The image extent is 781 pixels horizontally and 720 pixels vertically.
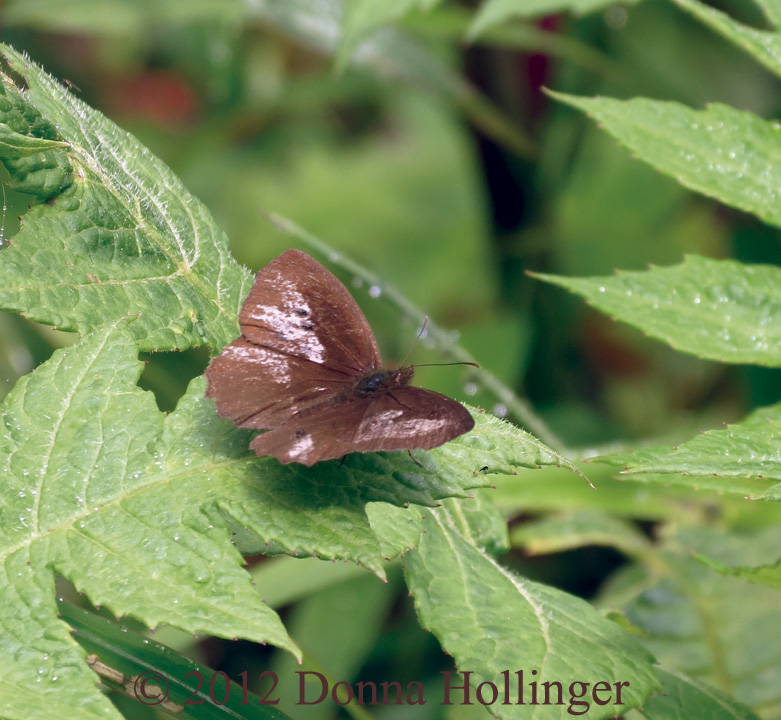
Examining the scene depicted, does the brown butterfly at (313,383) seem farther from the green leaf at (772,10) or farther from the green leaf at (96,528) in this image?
the green leaf at (772,10)

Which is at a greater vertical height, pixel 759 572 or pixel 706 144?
pixel 706 144

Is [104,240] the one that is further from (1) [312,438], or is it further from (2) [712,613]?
(2) [712,613]

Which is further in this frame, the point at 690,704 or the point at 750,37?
the point at 750,37

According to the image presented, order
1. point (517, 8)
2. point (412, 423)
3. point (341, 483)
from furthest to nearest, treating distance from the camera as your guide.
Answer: point (517, 8) → point (341, 483) → point (412, 423)

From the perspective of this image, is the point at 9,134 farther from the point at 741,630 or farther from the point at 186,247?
the point at 741,630

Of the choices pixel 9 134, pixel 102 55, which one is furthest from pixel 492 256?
pixel 9 134

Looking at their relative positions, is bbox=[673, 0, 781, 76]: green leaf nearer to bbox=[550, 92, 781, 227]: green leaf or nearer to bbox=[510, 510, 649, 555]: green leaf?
bbox=[550, 92, 781, 227]: green leaf

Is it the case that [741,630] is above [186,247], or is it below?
below

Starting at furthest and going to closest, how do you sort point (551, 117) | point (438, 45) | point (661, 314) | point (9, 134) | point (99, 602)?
point (438, 45)
point (551, 117)
point (661, 314)
point (9, 134)
point (99, 602)

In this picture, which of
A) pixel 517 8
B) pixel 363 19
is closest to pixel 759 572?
pixel 517 8
